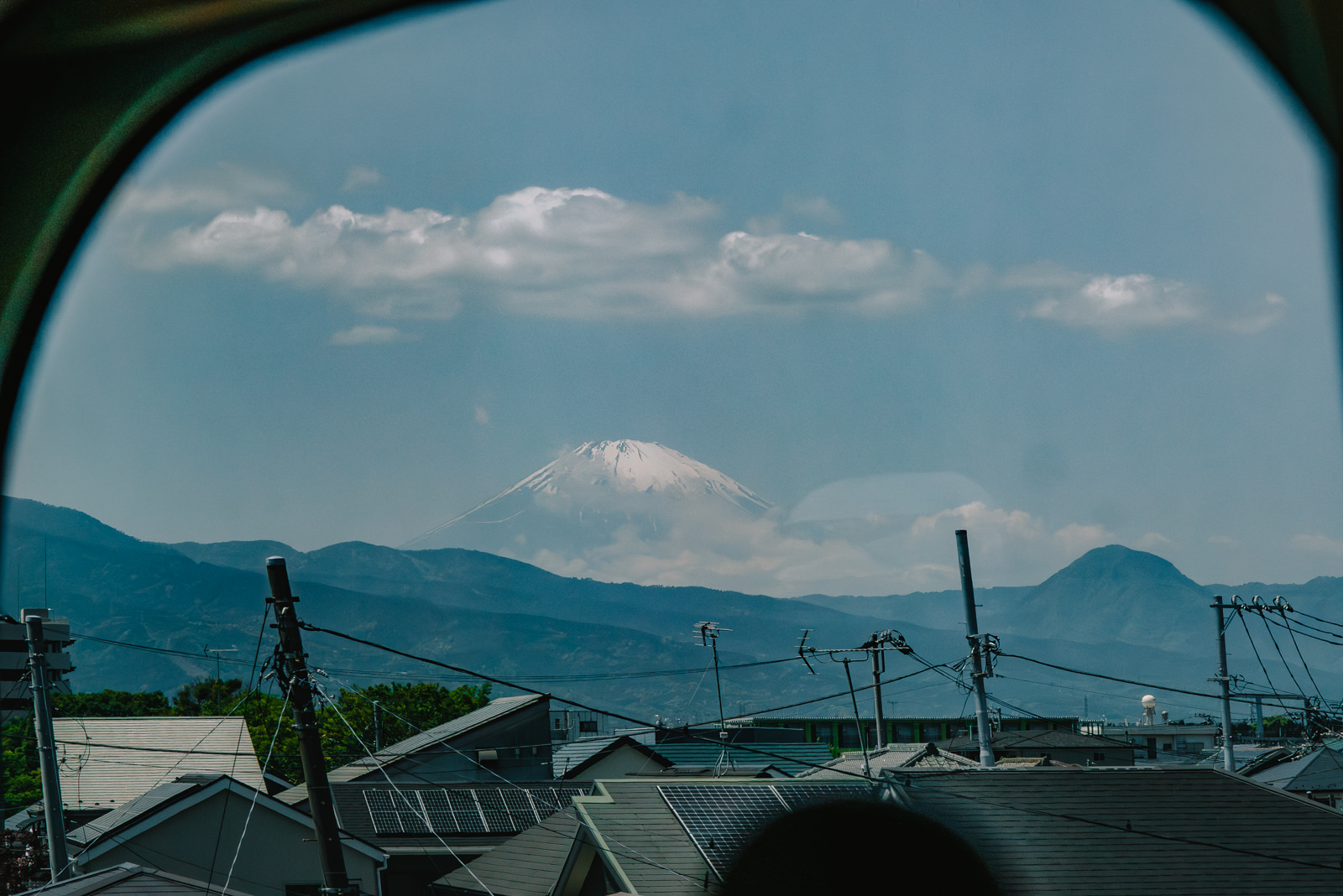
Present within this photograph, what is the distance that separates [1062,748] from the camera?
83.4ft

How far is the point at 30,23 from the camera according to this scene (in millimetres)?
1856

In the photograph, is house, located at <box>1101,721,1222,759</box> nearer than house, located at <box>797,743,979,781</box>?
No

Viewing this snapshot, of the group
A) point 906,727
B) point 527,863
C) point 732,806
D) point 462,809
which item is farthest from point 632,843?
point 906,727

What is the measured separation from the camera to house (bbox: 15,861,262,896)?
6.53 m

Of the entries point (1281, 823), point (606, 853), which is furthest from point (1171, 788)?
point (606, 853)

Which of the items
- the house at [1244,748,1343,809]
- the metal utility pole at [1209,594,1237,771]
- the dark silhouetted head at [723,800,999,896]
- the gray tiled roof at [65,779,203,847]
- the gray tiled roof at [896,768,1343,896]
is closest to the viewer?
the dark silhouetted head at [723,800,999,896]

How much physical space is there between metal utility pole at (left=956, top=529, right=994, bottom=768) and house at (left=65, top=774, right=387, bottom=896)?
7.12 metres

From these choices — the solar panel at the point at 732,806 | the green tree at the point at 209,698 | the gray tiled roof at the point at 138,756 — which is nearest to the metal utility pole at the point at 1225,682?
the solar panel at the point at 732,806

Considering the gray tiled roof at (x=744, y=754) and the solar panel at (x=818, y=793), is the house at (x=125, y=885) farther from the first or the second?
the gray tiled roof at (x=744, y=754)

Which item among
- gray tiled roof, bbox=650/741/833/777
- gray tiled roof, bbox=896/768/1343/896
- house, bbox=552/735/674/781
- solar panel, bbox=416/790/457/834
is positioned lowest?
gray tiled roof, bbox=650/741/833/777

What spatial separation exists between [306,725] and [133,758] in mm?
13004

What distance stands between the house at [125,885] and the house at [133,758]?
800 centimetres

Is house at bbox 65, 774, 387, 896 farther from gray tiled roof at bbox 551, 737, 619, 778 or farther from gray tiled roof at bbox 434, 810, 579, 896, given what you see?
gray tiled roof at bbox 551, 737, 619, 778

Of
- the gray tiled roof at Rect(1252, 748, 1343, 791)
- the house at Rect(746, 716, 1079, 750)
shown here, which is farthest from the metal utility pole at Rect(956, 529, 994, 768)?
the house at Rect(746, 716, 1079, 750)
